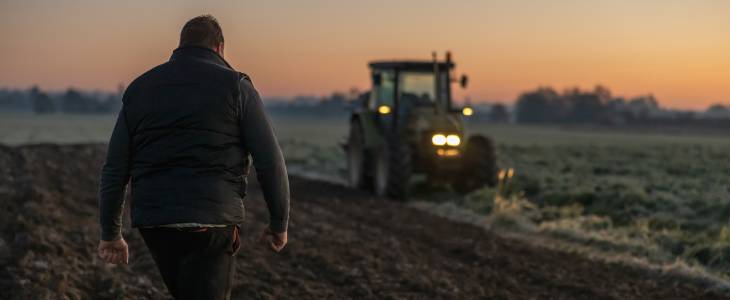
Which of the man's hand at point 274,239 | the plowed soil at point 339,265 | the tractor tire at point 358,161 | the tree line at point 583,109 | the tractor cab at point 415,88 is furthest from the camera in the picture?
the tree line at point 583,109

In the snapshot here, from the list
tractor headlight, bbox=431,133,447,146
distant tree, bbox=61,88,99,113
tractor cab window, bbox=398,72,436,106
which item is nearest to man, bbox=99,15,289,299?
tractor headlight, bbox=431,133,447,146

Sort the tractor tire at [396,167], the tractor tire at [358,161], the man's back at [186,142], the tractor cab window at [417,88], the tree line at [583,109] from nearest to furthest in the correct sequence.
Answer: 1. the man's back at [186,142]
2. the tractor tire at [396,167]
3. the tractor cab window at [417,88]
4. the tractor tire at [358,161]
5. the tree line at [583,109]

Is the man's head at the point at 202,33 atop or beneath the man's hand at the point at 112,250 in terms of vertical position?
atop

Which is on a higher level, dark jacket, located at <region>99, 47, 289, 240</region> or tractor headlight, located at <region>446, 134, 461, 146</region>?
dark jacket, located at <region>99, 47, 289, 240</region>

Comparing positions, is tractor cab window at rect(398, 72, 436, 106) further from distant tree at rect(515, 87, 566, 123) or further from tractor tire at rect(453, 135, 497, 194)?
distant tree at rect(515, 87, 566, 123)

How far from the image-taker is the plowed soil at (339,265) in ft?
21.2

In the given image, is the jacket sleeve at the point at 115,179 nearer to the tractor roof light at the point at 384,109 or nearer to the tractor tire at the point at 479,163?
the tractor roof light at the point at 384,109

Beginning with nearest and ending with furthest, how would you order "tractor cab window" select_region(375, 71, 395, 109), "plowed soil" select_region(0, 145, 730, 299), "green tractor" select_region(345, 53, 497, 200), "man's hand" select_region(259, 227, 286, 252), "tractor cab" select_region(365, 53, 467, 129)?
"man's hand" select_region(259, 227, 286, 252) < "plowed soil" select_region(0, 145, 730, 299) < "green tractor" select_region(345, 53, 497, 200) < "tractor cab" select_region(365, 53, 467, 129) < "tractor cab window" select_region(375, 71, 395, 109)

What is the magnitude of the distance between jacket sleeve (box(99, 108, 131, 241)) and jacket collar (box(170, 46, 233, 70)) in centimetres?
30

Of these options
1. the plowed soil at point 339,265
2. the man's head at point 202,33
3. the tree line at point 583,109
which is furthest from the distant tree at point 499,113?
the man's head at point 202,33

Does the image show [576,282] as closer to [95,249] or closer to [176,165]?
[95,249]

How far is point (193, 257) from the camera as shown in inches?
118

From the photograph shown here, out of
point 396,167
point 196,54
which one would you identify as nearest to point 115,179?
point 196,54

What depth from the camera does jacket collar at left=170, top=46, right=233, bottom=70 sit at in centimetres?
307
